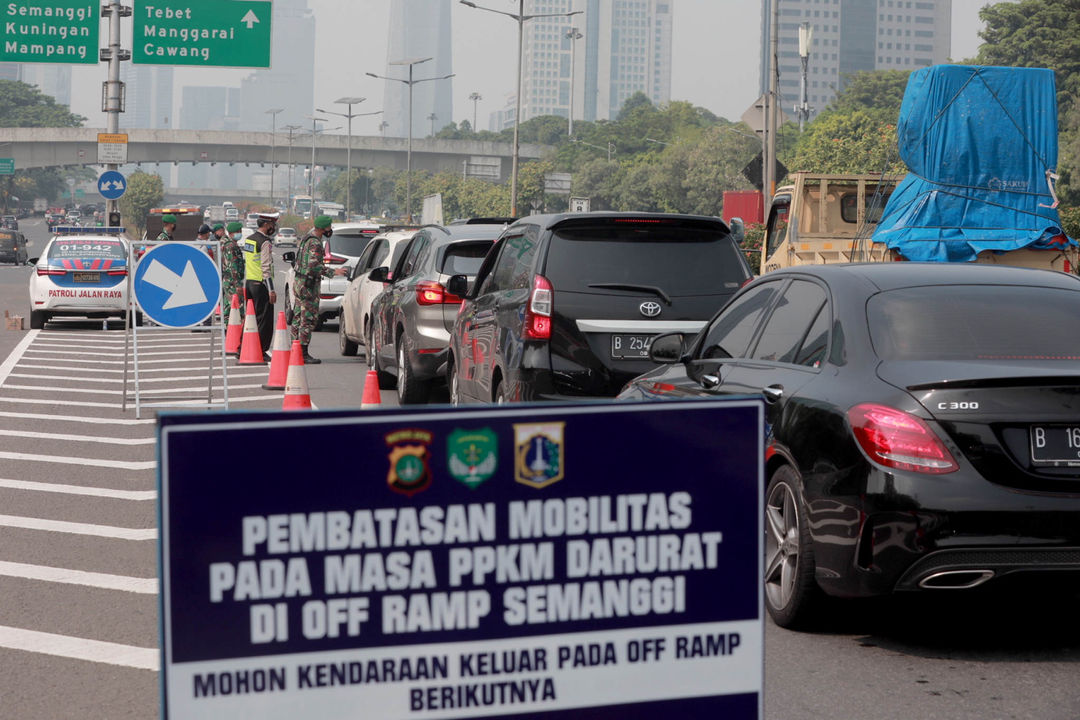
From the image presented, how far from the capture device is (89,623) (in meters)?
6.03

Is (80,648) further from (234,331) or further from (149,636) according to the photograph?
(234,331)

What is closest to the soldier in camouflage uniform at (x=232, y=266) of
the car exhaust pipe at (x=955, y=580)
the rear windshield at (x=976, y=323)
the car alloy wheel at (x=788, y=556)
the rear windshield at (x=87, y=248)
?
the rear windshield at (x=87, y=248)

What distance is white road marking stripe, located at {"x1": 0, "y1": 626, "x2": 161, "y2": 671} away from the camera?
5492mm

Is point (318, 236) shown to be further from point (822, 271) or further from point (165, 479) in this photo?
point (165, 479)

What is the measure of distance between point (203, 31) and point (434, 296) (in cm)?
2233

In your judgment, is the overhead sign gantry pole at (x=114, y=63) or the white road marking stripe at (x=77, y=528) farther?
the overhead sign gantry pole at (x=114, y=63)

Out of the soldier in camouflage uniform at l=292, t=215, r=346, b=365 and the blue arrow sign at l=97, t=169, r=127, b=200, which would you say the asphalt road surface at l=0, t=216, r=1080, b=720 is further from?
the blue arrow sign at l=97, t=169, r=127, b=200

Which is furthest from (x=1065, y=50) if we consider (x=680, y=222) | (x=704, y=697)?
(x=704, y=697)

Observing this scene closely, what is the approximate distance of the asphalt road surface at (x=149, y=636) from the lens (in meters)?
5.02

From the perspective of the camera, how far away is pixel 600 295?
30.6 feet

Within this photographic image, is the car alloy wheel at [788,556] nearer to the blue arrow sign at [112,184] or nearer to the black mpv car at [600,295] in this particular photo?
the black mpv car at [600,295]

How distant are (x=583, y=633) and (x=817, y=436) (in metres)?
2.85

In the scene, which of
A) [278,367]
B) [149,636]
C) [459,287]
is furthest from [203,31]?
[149,636]

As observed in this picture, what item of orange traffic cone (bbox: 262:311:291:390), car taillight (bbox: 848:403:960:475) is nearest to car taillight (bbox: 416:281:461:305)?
orange traffic cone (bbox: 262:311:291:390)
